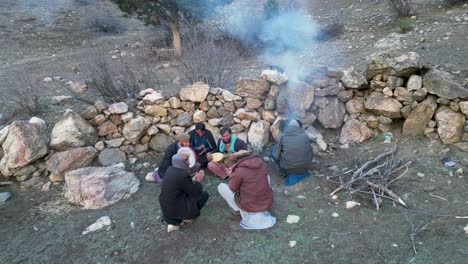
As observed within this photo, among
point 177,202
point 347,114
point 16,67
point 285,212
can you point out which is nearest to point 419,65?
point 347,114

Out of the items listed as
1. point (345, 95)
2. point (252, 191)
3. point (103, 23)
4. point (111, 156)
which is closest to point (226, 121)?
point (111, 156)

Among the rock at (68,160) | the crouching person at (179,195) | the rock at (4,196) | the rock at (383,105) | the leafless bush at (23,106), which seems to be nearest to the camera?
the crouching person at (179,195)

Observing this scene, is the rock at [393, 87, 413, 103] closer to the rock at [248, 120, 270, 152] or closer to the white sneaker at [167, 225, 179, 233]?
the rock at [248, 120, 270, 152]

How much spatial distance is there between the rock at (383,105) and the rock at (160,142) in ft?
11.7

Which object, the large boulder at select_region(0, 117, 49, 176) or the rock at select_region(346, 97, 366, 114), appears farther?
the rock at select_region(346, 97, 366, 114)

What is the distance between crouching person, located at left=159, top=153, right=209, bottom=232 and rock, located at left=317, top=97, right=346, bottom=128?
2.87m

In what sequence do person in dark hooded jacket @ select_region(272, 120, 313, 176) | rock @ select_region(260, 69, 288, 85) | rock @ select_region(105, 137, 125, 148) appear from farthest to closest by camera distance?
rock @ select_region(260, 69, 288, 85) < rock @ select_region(105, 137, 125, 148) < person in dark hooded jacket @ select_region(272, 120, 313, 176)

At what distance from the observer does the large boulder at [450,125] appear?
5012 millimetres

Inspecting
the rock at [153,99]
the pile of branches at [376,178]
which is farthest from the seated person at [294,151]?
the rock at [153,99]

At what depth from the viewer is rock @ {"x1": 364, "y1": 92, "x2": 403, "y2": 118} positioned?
18.2 feet

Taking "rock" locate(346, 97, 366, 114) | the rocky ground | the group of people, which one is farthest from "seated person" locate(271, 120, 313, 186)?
"rock" locate(346, 97, 366, 114)

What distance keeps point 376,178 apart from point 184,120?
10.7ft

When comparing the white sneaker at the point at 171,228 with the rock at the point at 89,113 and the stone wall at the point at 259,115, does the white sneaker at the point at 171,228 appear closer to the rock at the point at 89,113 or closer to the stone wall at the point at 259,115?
the stone wall at the point at 259,115

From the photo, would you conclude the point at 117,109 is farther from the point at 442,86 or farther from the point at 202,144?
the point at 442,86
